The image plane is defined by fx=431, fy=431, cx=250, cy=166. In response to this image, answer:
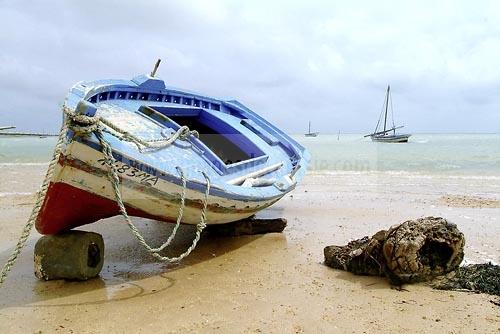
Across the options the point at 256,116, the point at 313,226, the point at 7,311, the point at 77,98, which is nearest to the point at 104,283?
the point at 7,311

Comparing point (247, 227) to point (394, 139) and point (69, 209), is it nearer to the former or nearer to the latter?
point (69, 209)

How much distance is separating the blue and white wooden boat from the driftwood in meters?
1.42

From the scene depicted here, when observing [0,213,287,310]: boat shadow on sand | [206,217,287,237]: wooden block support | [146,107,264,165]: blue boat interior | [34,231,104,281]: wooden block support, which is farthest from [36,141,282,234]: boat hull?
[146,107,264,165]: blue boat interior

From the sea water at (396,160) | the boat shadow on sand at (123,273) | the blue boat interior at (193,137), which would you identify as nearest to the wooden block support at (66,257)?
the boat shadow on sand at (123,273)

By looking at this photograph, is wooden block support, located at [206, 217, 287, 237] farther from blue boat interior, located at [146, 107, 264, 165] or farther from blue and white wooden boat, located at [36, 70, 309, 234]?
blue boat interior, located at [146, 107, 264, 165]

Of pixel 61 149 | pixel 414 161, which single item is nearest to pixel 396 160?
pixel 414 161

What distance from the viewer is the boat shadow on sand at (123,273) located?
3793 mm

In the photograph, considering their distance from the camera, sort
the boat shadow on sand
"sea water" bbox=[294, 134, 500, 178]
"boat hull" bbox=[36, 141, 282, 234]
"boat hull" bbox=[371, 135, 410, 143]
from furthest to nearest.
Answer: "boat hull" bbox=[371, 135, 410, 143], "sea water" bbox=[294, 134, 500, 178], the boat shadow on sand, "boat hull" bbox=[36, 141, 282, 234]

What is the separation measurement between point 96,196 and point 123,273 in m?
1.09

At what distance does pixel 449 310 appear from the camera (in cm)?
347

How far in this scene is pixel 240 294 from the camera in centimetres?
388

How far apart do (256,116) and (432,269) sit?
507 centimetres

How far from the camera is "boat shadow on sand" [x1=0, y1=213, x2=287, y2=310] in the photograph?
12.4 feet

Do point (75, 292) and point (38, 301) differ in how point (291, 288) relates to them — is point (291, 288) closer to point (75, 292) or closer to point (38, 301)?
point (75, 292)
